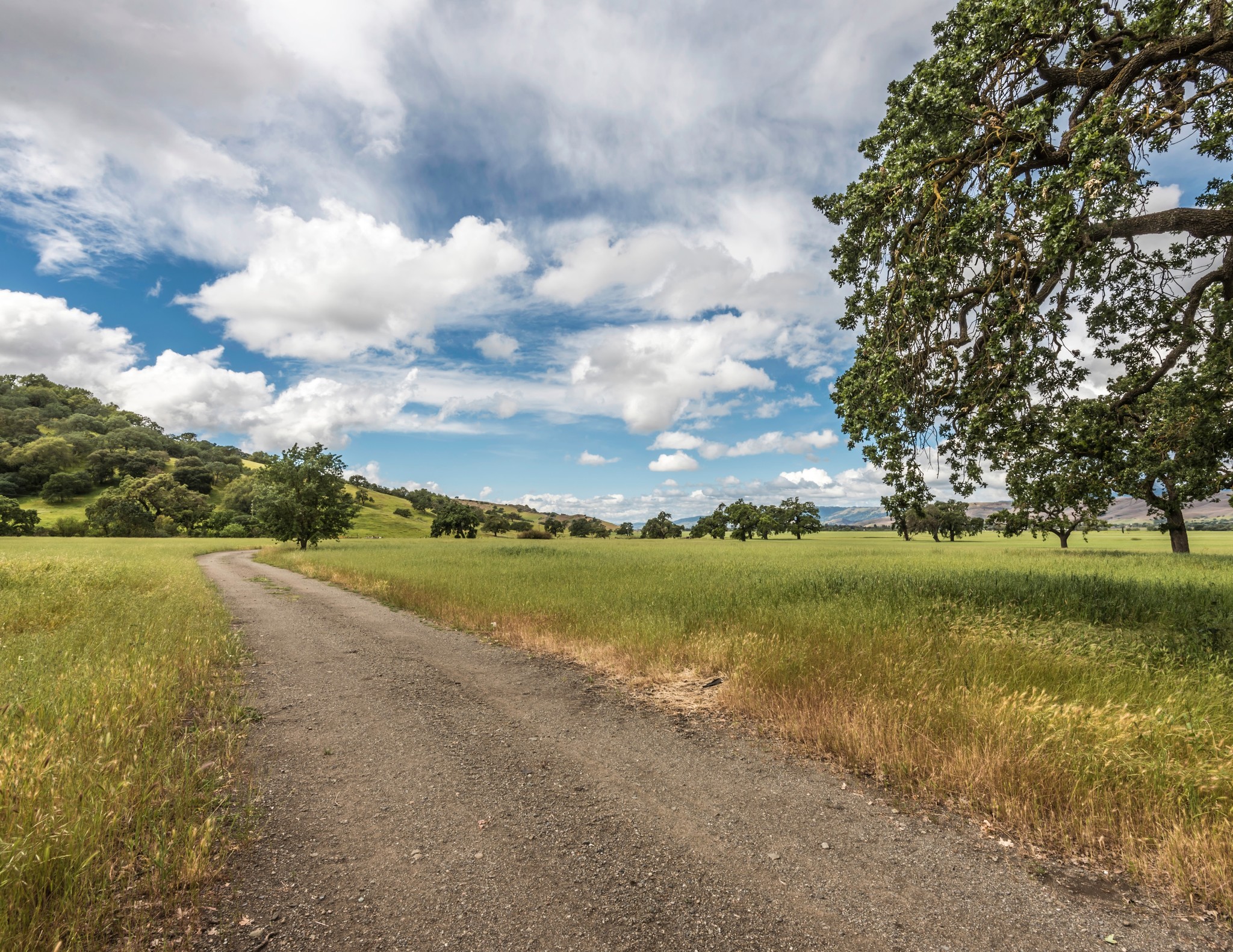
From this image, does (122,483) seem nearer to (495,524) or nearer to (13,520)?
(13,520)

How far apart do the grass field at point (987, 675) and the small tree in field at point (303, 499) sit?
36712 millimetres

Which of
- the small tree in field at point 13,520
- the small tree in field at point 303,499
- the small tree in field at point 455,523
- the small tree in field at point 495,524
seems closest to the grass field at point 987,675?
the small tree in field at point 303,499

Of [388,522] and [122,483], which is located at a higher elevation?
[122,483]

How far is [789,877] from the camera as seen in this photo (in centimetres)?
359

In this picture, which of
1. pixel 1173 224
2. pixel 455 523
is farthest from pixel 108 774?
pixel 455 523

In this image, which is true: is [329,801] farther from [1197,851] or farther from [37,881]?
[1197,851]

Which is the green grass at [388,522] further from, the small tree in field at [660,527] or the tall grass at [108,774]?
the tall grass at [108,774]

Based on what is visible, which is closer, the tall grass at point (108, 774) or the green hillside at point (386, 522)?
the tall grass at point (108, 774)

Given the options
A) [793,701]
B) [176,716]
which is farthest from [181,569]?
[793,701]

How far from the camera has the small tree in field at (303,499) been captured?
1829 inches

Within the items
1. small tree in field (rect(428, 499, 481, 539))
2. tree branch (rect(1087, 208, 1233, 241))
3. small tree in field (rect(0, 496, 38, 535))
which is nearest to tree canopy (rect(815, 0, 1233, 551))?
tree branch (rect(1087, 208, 1233, 241))

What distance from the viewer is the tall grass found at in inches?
119

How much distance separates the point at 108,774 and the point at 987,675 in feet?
30.4

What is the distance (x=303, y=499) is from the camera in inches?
1871
